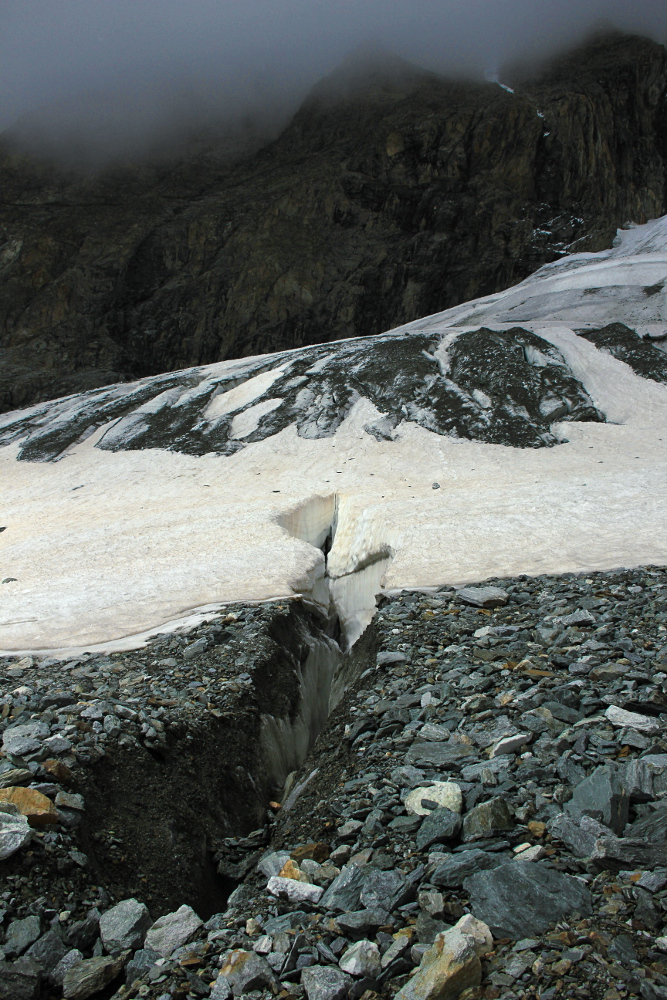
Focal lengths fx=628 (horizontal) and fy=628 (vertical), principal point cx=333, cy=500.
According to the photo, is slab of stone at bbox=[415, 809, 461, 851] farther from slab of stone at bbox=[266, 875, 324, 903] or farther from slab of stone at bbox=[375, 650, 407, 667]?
slab of stone at bbox=[375, 650, 407, 667]

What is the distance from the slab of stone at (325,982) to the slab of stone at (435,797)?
1.22 m

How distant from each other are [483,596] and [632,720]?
337 cm

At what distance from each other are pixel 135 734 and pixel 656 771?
13.3 ft

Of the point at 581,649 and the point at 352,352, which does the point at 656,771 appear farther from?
the point at 352,352

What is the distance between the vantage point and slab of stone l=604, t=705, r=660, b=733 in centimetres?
452

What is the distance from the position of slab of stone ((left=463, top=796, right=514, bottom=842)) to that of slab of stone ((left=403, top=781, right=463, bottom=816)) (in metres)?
0.16

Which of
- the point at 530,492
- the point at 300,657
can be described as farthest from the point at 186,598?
the point at 530,492

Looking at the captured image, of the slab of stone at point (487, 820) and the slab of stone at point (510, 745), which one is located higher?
the slab of stone at point (487, 820)

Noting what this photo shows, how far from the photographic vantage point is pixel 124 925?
12.2ft

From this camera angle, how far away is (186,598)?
356 inches

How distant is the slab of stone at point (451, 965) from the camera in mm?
2764

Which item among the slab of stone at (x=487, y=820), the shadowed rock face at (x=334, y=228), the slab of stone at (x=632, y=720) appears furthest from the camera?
the shadowed rock face at (x=334, y=228)

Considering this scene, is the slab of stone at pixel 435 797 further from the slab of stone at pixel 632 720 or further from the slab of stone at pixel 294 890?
the slab of stone at pixel 632 720

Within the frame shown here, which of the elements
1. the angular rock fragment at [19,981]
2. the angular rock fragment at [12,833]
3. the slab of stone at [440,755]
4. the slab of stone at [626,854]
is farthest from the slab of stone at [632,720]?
the angular rock fragment at [12,833]
